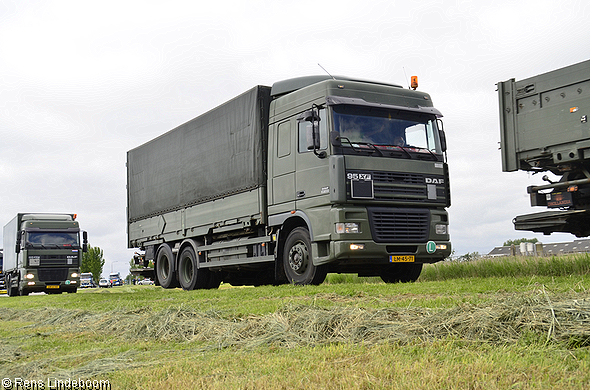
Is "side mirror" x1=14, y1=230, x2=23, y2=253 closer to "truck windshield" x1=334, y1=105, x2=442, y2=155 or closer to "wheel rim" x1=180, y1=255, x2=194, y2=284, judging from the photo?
"wheel rim" x1=180, y1=255, x2=194, y2=284

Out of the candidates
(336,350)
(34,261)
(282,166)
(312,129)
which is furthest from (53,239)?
(336,350)

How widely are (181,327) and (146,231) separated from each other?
46.8 ft

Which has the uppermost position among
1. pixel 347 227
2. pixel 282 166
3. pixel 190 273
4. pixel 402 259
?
pixel 282 166

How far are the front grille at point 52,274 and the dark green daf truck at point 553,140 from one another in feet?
66.6

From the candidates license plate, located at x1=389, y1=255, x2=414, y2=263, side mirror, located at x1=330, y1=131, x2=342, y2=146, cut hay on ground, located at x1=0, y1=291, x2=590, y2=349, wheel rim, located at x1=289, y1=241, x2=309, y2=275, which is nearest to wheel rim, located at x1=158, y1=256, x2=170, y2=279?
wheel rim, located at x1=289, y1=241, x2=309, y2=275

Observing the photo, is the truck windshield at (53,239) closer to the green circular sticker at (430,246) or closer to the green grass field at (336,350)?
the green circular sticker at (430,246)

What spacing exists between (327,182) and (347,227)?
91cm

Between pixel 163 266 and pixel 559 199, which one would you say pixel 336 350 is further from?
pixel 163 266

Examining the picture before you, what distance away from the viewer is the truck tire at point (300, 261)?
485 inches

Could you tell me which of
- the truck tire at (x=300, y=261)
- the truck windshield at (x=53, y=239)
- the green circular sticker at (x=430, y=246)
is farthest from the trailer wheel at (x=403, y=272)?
the truck windshield at (x=53, y=239)

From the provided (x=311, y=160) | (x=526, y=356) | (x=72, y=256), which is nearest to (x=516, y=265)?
(x=311, y=160)

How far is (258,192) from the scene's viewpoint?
13852 millimetres

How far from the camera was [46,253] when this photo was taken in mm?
27219

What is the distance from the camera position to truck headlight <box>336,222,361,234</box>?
456 inches
